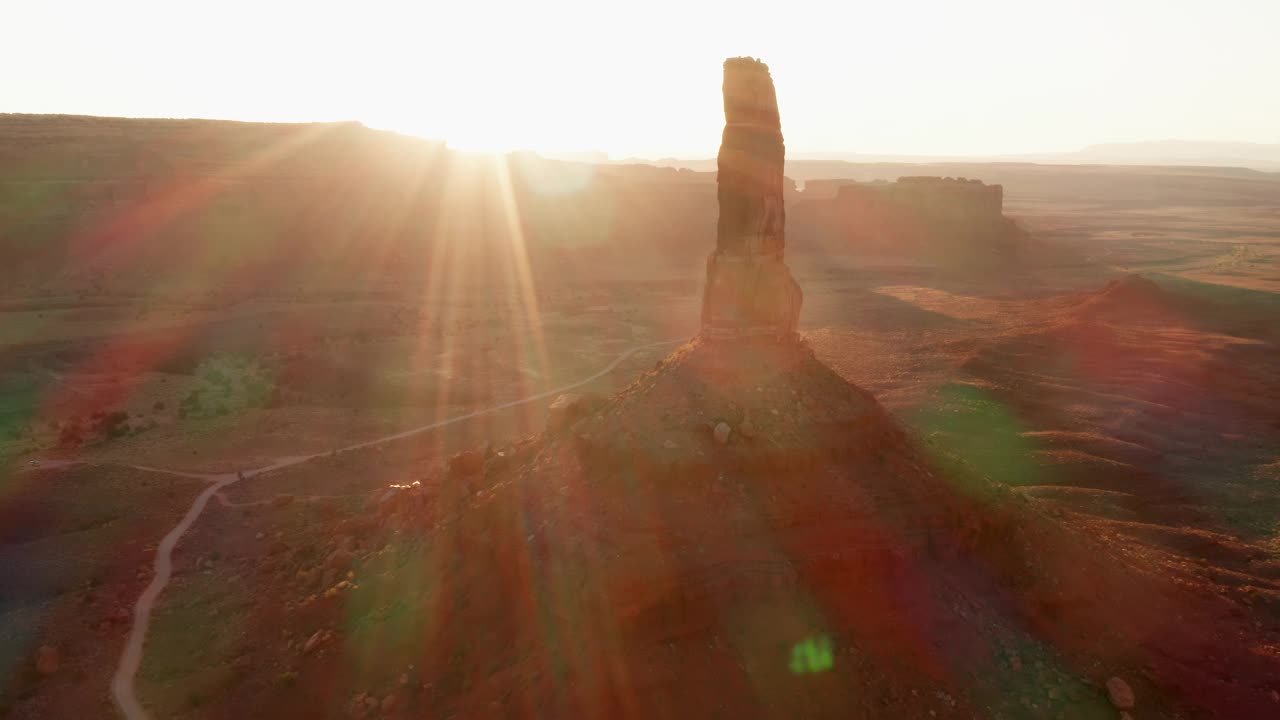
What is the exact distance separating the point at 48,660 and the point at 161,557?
13.7ft

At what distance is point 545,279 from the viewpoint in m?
64.9

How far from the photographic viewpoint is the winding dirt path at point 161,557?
45.8 feet

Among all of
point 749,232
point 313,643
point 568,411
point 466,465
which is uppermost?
point 749,232

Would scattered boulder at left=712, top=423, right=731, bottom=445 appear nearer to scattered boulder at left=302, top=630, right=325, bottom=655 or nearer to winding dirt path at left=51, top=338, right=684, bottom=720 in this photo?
scattered boulder at left=302, top=630, right=325, bottom=655

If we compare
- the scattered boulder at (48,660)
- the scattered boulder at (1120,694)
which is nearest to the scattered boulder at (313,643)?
the scattered boulder at (48,660)

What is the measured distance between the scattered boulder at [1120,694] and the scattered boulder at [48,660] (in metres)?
17.3

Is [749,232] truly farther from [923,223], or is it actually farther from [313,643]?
[923,223]

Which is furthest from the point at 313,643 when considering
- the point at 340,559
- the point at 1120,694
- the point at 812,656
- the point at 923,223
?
the point at 923,223

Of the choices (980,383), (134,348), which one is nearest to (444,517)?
(980,383)

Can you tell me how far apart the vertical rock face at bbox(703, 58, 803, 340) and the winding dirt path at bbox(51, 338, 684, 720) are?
11.5 metres

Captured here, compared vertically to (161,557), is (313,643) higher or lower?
higher

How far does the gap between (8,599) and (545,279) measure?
1951 inches

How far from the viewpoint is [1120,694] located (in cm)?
1236

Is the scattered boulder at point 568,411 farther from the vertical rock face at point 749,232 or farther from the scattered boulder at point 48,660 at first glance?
the scattered boulder at point 48,660
